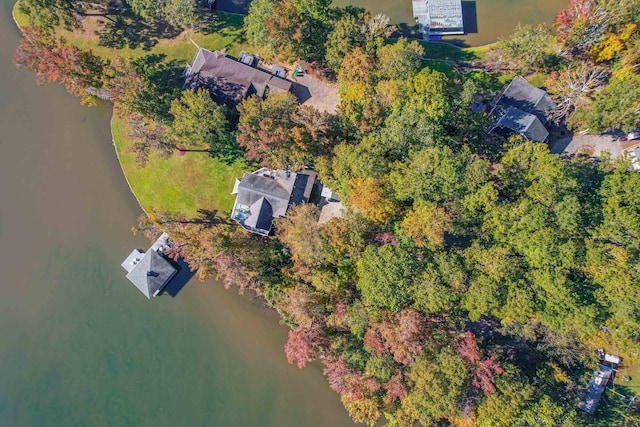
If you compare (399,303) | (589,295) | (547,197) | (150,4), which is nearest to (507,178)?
(547,197)

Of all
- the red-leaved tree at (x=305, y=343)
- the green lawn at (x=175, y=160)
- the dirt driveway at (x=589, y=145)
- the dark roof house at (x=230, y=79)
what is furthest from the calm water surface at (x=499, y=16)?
the red-leaved tree at (x=305, y=343)

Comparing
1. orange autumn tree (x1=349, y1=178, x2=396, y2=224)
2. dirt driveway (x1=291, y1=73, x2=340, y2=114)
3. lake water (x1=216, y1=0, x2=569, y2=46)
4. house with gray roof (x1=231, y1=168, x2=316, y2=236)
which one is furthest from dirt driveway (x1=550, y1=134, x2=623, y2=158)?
house with gray roof (x1=231, y1=168, x2=316, y2=236)

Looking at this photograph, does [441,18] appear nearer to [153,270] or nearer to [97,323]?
[153,270]

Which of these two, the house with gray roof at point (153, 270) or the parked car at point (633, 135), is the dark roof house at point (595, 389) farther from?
the house with gray roof at point (153, 270)

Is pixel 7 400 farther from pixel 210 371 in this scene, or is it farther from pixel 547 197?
pixel 547 197

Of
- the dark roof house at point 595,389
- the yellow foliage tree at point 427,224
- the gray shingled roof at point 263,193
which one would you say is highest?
the yellow foliage tree at point 427,224

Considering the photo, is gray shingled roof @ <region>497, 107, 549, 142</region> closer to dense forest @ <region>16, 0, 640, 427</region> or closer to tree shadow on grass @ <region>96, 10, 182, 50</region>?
dense forest @ <region>16, 0, 640, 427</region>
